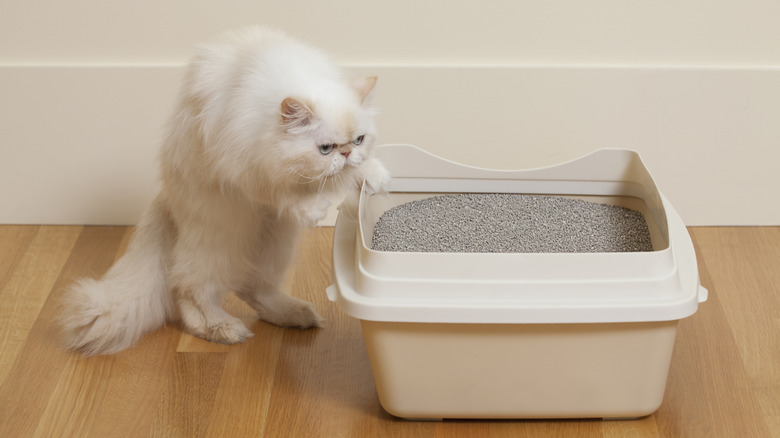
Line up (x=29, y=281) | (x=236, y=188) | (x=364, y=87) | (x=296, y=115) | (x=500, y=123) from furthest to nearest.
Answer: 1. (x=500, y=123)
2. (x=29, y=281)
3. (x=236, y=188)
4. (x=364, y=87)
5. (x=296, y=115)

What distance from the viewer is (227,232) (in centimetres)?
158

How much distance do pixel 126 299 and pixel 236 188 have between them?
334 mm

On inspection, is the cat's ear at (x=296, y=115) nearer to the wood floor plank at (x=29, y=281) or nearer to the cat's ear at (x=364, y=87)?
Answer: the cat's ear at (x=364, y=87)

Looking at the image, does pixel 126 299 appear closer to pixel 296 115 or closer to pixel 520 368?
pixel 296 115

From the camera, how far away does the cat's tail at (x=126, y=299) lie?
1633 mm

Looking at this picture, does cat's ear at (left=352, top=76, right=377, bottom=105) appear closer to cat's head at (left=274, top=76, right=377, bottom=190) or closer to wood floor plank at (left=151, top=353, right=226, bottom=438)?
cat's head at (left=274, top=76, right=377, bottom=190)

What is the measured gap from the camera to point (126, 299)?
165 cm

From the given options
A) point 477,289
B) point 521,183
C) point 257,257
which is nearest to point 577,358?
point 477,289

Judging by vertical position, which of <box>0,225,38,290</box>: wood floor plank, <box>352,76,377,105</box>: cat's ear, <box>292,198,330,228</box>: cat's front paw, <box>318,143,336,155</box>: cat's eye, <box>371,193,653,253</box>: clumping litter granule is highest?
<box>352,76,377,105</box>: cat's ear

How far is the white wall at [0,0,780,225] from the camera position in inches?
76.1

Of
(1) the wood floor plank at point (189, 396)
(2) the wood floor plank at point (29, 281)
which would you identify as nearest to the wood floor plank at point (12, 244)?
(2) the wood floor plank at point (29, 281)

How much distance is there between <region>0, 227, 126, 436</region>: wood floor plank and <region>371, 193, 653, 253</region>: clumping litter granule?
66 cm

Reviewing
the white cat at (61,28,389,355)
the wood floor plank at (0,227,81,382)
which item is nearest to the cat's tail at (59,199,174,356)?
the white cat at (61,28,389,355)

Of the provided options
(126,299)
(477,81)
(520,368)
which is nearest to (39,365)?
(126,299)
